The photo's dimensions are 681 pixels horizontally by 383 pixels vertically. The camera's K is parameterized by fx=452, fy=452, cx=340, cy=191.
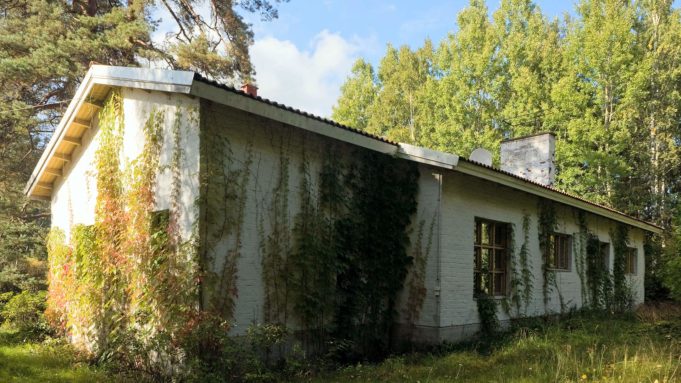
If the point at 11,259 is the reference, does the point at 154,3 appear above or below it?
above

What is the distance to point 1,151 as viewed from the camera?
1623 cm

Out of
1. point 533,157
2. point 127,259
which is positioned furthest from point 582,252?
point 127,259

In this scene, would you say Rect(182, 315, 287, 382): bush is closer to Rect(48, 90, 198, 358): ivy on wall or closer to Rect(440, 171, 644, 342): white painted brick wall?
Rect(48, 90, 198, 358): ivy on wall

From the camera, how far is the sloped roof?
18.9 feet

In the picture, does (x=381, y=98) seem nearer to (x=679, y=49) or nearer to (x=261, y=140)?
(x=679, y=49)

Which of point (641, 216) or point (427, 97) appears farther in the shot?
point (427, 97)

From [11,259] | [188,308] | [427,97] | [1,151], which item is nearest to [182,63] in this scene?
[1,151]

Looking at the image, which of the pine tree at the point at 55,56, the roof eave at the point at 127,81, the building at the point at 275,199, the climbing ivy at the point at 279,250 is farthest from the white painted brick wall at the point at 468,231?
the pine tree at the point at 55,56

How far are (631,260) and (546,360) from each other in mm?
12011

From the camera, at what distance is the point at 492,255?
9.94 metres

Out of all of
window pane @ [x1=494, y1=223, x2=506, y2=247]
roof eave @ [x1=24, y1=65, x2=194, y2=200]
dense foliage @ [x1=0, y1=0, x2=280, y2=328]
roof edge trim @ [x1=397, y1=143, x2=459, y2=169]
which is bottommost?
window pane @ [x1=494, y1=223, x2=506, y2=247]

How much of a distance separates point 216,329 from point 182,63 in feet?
41.0

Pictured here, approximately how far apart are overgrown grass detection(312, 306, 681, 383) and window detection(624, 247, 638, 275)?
23.9ft

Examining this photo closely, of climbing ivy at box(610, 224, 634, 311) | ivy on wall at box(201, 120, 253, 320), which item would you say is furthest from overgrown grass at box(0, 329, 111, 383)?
climbing ivy at box(610, 224, 634, 311)
